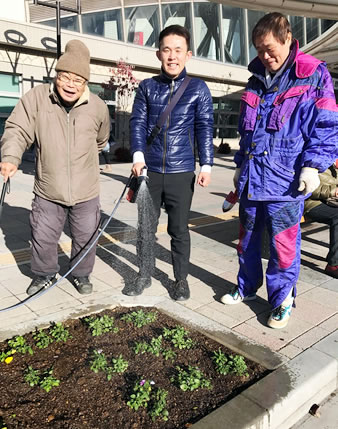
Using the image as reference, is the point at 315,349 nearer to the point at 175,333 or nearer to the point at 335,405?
the point at 335,405

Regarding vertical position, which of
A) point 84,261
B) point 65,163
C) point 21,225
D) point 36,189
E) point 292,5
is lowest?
point 21,225

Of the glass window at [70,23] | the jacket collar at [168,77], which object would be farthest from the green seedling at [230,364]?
the glass window at [70,23]

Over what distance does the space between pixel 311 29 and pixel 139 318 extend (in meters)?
26.4

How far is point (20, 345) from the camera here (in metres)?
2.54

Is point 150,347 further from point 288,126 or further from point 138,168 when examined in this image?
point 288,126

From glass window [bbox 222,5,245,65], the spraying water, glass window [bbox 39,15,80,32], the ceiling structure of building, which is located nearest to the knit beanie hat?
the spraying water

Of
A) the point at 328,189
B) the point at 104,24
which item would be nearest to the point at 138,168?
the point at 328,189

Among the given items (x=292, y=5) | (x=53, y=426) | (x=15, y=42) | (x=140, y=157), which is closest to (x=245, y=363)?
(x=53, y=426)

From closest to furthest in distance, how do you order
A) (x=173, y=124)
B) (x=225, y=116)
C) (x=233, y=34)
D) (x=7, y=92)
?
(x=173, y=124)
(x=7, y=92)
(x=233, y=34)
(x=225, y=116)

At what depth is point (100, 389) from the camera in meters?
2.20

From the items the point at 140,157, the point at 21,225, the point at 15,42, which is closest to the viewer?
the point at 140,157

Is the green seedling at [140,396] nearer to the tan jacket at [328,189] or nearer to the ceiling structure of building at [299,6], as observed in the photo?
the tan jacket at [328,189]

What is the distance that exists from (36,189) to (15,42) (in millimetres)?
13144

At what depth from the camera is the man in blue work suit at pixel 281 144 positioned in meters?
2.62
